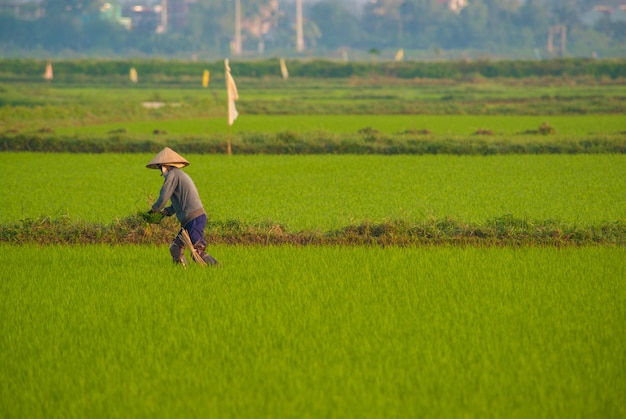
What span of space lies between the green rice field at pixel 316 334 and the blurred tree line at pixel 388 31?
95.5 meters

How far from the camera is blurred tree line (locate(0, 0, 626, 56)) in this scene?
104875mm

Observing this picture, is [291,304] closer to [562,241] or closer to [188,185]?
[188,185]

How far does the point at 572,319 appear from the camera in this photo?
6.45 m

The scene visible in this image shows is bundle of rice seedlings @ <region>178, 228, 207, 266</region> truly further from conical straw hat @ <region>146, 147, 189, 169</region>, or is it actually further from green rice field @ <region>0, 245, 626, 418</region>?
conical straw hat @ <region>146, 147, 189, 169</region>

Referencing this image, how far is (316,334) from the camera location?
20.0 ft

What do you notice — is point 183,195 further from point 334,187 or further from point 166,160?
point 334,187

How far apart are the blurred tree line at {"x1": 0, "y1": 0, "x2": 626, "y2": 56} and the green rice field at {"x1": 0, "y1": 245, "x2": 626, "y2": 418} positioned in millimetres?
95459

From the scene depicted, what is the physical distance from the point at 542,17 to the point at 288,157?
3649 inches

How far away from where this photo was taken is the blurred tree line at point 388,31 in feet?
344

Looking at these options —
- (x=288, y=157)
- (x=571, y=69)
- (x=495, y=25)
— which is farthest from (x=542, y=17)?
(x=288, y=157)

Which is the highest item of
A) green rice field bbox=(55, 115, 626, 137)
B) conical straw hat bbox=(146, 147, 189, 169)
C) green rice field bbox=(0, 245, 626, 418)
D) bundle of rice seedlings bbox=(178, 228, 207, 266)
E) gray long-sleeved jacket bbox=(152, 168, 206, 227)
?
conical straw hat bbox=(146, 147, 189, 169)

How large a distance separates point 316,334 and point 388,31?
109022mm

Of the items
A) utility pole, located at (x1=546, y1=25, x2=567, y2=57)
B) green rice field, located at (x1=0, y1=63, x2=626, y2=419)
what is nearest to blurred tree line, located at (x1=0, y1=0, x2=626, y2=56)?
utility pole, located at (x1=546, y1=25, x2=567, y2=57)

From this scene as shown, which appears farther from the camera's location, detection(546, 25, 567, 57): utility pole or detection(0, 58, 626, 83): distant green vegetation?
detection(546, 25, 567, 57): utility pole
